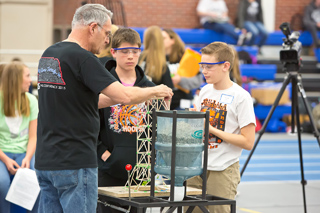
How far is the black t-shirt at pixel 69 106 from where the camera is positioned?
3.09 metres

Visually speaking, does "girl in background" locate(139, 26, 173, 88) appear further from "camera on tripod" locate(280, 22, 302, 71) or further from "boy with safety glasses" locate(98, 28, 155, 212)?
"boy with safety glasses" locate(98, 28, 155, 212)

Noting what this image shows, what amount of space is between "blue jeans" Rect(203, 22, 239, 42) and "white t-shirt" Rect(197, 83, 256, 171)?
13105mm

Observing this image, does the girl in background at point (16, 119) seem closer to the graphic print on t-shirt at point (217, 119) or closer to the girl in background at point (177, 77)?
the girl in background at point (177, 77)

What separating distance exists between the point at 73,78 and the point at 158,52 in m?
3.02

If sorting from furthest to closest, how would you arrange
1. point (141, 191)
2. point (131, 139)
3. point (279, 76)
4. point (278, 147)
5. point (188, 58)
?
1. point (279, 76)
2. point (278, 147)
3. point (188, 58)
4. point (131, 139)
5. point (141, 191)

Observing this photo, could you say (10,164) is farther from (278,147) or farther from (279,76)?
(279,76)

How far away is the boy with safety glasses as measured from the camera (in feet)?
12.7

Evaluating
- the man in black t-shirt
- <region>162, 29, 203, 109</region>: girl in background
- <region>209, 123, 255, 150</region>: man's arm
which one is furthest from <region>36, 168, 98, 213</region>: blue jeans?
<region>162, 29, 203, 109</region>: girl in background

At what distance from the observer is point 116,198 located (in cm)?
322

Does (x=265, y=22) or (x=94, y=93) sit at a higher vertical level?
(x=265, y=22)

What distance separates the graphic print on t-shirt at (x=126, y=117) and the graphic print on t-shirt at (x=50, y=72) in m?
0.72

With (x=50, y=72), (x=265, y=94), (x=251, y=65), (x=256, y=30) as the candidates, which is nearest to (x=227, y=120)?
(x=50, y=72)

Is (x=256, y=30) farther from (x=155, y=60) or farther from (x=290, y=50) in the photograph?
(x=155, y=60)

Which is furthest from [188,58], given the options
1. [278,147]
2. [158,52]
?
[278,147]
